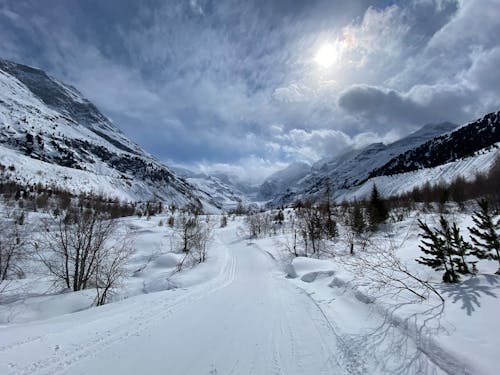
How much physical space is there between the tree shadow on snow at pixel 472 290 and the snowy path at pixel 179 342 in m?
3.00

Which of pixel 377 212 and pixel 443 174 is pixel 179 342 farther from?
pixel 443 174

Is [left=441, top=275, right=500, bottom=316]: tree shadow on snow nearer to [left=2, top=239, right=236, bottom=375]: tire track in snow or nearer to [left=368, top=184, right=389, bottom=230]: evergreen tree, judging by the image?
[left=2, top=239, right=236, bottom=375]: tire track in snow

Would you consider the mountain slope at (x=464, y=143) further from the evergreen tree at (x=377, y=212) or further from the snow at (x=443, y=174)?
the evergreen tree at (x=377, y=212)

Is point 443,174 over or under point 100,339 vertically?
over

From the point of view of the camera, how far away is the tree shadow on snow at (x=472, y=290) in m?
4.92

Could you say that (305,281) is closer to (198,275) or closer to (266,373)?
(198,275)

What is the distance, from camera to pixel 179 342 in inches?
225

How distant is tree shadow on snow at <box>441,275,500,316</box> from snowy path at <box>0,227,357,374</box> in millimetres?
3003

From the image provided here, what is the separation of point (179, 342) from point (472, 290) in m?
7.34

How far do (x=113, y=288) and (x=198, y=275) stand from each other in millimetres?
5710

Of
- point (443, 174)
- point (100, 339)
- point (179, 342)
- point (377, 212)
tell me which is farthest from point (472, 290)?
point (443, 174)

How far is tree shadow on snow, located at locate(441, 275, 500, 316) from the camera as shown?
492 cm

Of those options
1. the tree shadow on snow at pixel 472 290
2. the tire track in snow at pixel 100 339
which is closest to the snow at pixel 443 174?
the tree shadow on snow at pixel 472 290

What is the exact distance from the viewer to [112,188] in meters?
138
